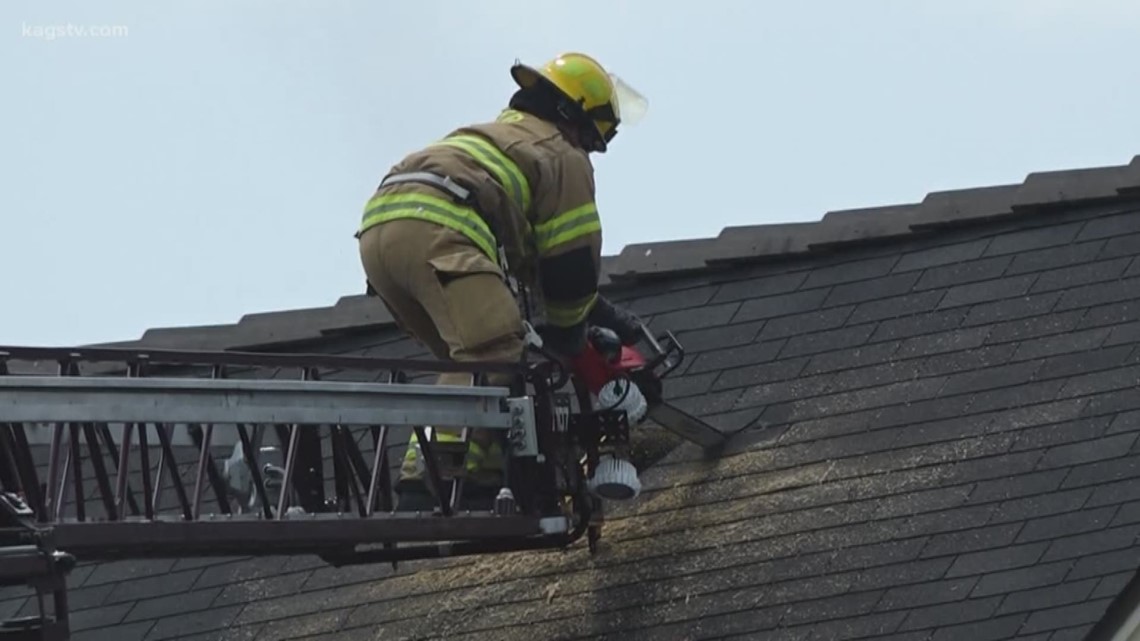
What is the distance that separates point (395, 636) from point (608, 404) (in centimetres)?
118

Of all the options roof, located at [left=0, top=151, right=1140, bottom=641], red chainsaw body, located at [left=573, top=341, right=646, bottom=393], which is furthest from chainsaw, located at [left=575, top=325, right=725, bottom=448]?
roof, located at [left=0, top=151, right=1140, bottom=641]

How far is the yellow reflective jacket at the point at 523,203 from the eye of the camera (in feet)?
28.8

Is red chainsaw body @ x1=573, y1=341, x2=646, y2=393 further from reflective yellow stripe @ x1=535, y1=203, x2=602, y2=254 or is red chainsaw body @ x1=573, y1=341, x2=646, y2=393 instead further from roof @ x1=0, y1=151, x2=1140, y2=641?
roof @ x1=0, y1=151, x2=1140, y2=641

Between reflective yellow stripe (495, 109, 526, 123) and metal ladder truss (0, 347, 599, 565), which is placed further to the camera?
reflective yellow stripe (495, 109, 526, 123)

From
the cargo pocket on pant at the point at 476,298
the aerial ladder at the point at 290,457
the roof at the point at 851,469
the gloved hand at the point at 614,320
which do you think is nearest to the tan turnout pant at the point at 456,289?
the cargo pocket on pant at the point at 476,298

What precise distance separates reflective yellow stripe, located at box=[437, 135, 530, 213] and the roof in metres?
1.47

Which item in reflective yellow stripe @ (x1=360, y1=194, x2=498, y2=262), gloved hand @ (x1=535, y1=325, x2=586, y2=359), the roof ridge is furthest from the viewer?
the roof ridge

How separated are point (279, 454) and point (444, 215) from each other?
38.0 inches

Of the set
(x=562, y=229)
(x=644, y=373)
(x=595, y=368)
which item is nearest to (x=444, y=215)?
(x=562, y=229)

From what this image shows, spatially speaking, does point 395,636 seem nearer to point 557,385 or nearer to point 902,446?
point 557,385

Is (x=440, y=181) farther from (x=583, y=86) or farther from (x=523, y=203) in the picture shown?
(x=583, y=86)

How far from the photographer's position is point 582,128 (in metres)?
9.41

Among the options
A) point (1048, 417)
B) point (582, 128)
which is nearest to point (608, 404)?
point (582, 128)

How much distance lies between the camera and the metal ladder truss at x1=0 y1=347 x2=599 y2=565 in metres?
7.47
